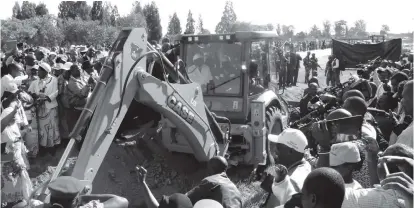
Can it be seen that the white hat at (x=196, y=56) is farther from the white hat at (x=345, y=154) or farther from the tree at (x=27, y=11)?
the tree at (x=27, y=11)

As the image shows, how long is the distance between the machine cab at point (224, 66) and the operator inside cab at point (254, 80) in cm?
3

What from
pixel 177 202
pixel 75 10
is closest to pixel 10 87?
pixel 177 202

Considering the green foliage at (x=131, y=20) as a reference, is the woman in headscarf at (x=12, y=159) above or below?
below

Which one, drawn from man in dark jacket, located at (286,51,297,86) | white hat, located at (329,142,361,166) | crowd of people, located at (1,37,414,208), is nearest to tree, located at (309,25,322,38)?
man in dark jacket, located at (286,51,297,86)

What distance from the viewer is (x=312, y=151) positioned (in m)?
5.57

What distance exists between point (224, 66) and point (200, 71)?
419 millimetres

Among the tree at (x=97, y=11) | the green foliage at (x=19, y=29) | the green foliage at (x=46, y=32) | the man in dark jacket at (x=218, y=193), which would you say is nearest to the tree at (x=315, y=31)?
the tree at (x=97, y=11)

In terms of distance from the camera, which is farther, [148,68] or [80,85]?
[80,85]

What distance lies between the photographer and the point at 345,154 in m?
3.30

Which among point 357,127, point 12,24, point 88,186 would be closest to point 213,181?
point 88,186

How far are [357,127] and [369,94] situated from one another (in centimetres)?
392

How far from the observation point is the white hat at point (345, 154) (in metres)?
3.28

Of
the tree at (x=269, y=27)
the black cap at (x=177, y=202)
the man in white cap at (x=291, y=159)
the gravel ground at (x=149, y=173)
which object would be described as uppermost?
the tree at (x=269, y=27)

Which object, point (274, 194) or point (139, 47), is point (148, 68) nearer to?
point (139, 47)
